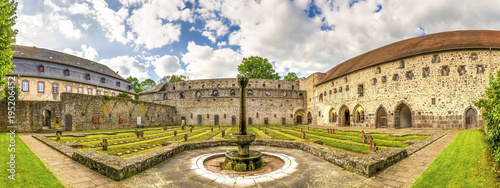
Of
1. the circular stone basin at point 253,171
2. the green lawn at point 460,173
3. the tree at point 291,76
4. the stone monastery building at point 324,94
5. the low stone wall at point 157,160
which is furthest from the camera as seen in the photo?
the tree at point 291,76

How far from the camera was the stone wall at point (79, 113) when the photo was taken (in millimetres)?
19531

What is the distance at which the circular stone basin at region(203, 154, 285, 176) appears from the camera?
6398 millimetres

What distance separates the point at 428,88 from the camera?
72.8 feet

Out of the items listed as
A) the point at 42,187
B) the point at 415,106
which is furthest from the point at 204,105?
the point at 42,187

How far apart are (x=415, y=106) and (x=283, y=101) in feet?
80.9

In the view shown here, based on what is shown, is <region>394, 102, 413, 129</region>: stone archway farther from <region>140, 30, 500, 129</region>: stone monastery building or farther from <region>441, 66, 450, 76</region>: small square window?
<region>441, 66, 450, 76</region>: small square window

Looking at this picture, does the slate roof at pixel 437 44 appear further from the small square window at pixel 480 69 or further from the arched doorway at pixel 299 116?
the arched doorway at pixel 299 116

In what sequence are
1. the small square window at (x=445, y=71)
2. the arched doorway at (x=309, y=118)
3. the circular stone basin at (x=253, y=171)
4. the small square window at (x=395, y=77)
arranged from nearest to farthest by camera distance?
1. the circular stone basin at (x=253, y=171)
2. the small square window at (x=445, y=71)
3. the small square window at (x=395, y=77)
4. the arched doorway at (x=309, y=118)

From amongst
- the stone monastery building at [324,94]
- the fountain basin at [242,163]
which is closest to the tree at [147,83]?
the stone monastery building at [324,94]

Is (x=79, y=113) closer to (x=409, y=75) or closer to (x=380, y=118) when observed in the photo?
(x=380, y=118)

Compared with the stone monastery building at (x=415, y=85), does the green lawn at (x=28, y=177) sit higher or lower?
lower

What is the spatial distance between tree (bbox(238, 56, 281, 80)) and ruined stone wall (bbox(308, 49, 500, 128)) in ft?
97.0

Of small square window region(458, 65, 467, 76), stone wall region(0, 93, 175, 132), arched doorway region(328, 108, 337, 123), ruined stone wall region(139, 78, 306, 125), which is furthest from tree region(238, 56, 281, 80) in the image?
small square window region(458, 65, 467, 76)

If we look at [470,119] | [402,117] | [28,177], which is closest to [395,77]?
[402,117]
